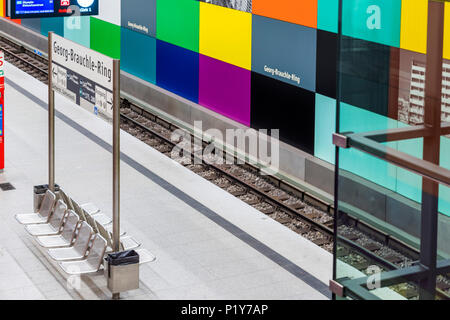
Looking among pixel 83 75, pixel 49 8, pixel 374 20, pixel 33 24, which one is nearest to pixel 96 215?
pixel 83 75

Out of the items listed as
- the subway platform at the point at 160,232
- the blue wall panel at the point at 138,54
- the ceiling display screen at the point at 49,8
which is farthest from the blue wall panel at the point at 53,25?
the ceiling display screen at the point at 49,8

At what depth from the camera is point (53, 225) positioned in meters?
9.98

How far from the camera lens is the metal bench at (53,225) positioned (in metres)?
9.70

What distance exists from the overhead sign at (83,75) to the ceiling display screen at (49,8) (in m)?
4.08

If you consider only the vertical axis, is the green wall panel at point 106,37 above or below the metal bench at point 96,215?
above

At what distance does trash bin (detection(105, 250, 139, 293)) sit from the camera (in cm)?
827

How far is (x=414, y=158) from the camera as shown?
13.8 ft

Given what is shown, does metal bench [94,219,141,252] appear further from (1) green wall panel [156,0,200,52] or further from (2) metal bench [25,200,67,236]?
(1) green wall panel [156,0,200,52]

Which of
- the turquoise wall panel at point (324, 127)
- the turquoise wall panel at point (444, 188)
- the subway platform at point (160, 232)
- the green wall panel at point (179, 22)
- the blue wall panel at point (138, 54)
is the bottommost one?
the subway platform at point (160, 232)

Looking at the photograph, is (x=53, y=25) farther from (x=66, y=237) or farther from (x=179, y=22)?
(x=66, y=237)

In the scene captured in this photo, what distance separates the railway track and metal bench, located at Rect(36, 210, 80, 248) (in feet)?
9.95

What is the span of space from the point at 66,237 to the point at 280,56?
5.50 metres

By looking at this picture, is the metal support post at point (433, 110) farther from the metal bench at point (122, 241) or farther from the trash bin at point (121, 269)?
the metal bench at point (122, 241)

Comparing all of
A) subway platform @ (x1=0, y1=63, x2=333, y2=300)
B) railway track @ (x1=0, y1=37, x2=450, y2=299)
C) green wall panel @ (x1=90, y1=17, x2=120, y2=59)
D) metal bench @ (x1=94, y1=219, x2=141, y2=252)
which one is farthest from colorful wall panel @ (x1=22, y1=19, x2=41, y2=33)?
metal bench @ (x1=94, y1=219, x2=141, y2=252)
